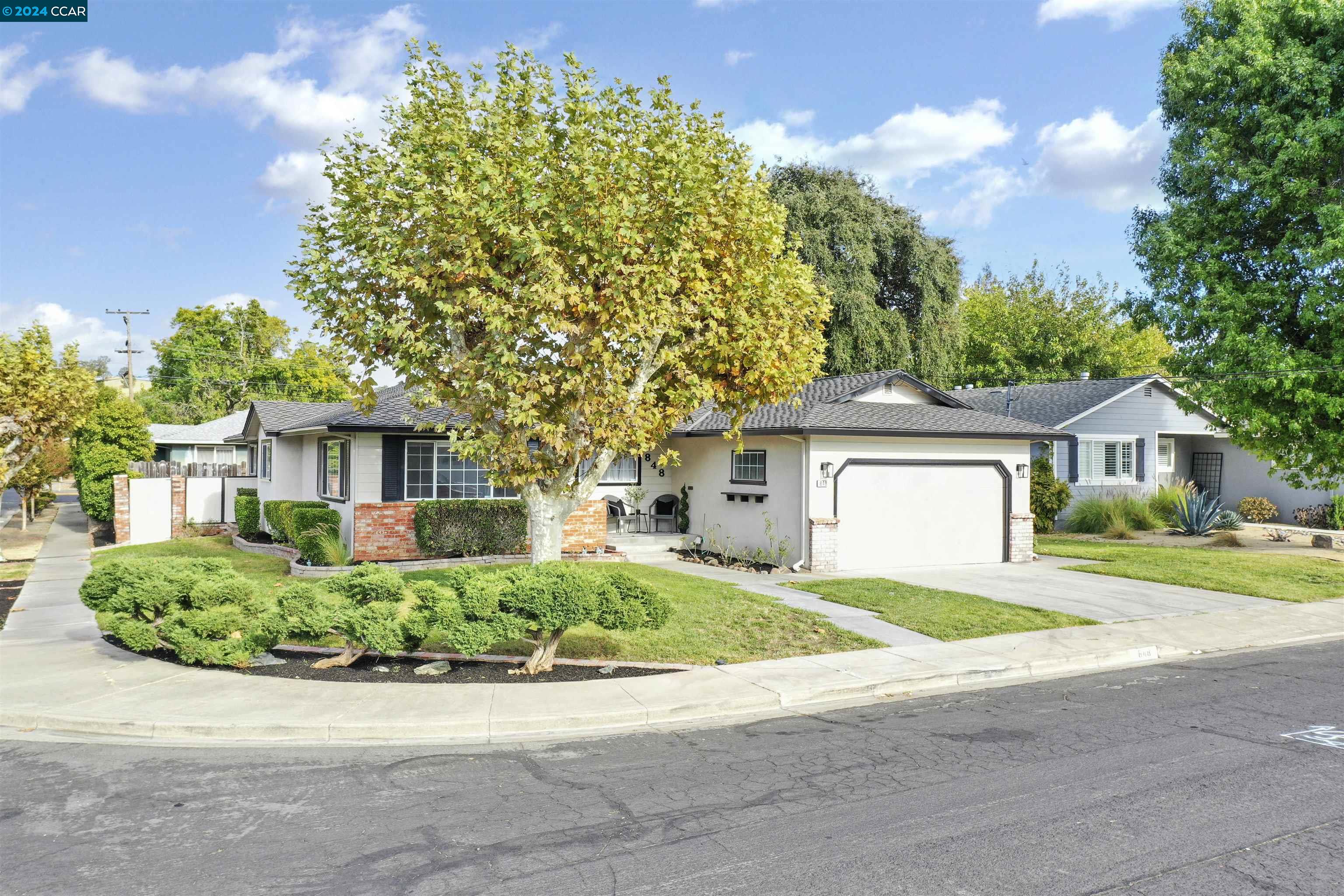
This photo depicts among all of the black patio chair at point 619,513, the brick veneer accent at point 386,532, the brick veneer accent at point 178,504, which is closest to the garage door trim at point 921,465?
the brick veneer accent at point 386,532

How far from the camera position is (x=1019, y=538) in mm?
18688

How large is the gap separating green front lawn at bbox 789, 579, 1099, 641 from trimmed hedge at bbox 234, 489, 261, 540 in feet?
47.5

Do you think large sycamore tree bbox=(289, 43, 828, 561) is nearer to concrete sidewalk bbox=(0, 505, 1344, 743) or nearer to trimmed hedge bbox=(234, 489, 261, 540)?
concrete sidewalk bbox=(0, 505, 1344, 743)

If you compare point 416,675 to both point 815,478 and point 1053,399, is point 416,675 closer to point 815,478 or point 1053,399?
point 815,478

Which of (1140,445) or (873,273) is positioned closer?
(1140,445)

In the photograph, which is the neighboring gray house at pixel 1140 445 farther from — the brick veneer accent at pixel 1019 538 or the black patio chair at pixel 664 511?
the black patio chair at pixel 664 511

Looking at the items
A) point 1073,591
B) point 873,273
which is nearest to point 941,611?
point 1073,591

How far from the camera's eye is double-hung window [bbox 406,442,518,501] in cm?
1762

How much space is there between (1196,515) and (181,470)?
96.6 ft

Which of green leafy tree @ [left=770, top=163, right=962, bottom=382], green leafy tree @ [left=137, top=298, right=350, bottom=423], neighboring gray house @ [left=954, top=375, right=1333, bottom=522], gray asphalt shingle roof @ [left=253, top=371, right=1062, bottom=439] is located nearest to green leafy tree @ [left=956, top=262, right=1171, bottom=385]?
green leafy tree @ [left=770, top=163, right=962, bottom=382]

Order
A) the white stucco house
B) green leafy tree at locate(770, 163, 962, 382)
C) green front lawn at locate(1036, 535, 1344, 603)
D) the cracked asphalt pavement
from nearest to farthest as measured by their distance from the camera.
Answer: the cracked asphalt pavement, green front lawn at locate(1036, 535, 1344, 603), the white stucco house, green leafy tree at locate(770, 163, 962, 382)

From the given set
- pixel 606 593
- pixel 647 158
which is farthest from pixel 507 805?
pixel 647 158

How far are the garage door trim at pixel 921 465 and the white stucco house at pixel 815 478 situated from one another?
0.03 m

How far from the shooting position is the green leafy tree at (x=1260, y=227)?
1861 centimetres
